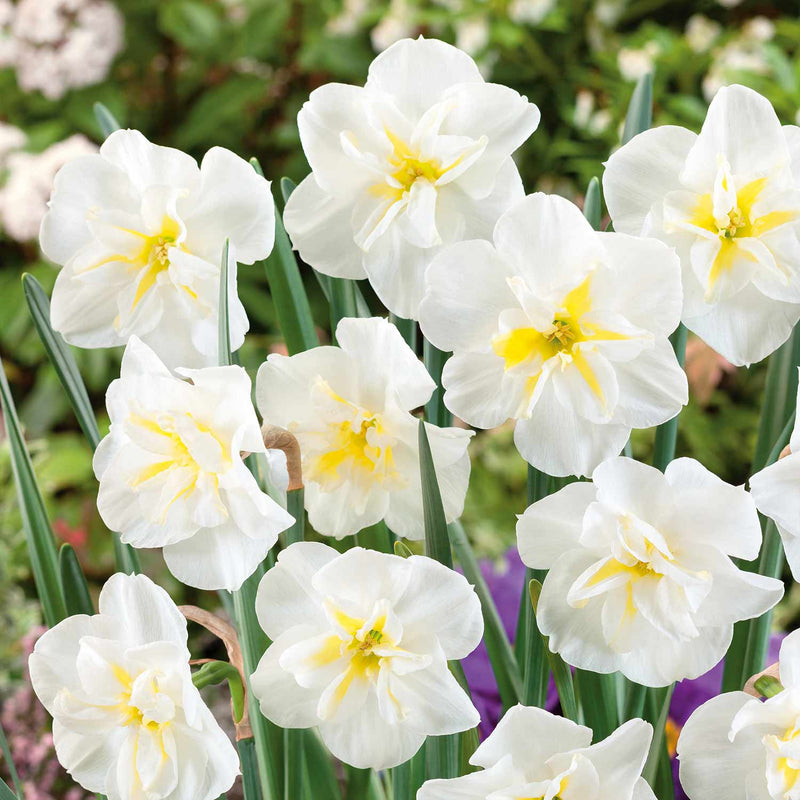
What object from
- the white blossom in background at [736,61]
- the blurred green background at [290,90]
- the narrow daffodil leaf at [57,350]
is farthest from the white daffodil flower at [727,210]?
the white blossom in background at [736,61]

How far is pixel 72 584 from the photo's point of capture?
15.7 inches

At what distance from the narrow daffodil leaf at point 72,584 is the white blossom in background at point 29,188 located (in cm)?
130

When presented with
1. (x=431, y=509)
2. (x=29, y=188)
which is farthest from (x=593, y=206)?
(x=29, y=188)

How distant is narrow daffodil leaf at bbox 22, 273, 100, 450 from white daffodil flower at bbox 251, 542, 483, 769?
13cm

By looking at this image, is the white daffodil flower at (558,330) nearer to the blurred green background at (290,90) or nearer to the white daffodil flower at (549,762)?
the white daffodil flower at (549,762)

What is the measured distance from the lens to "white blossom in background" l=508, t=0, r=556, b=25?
1834 millimetres

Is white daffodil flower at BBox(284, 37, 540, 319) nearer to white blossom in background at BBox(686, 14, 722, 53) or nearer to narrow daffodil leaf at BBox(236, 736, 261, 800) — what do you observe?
narrow daffodil leaf at BBox(236, 736, 261, 800)

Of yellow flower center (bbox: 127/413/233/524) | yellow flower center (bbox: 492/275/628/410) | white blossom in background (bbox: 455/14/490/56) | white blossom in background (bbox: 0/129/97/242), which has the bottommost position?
white blossom in background (bbox: 0/129/97/242)

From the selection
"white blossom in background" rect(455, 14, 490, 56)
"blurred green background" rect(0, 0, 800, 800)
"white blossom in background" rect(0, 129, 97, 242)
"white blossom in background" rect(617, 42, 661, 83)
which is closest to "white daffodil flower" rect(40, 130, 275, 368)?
"blurred green background" rect(0, 0, 800, 800)

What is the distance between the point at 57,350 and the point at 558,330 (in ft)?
0.65

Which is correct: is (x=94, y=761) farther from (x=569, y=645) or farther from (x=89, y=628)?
(x=569, y=645)

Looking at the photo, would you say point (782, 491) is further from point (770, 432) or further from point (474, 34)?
point (474, 34)

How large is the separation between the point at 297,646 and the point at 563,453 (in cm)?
10

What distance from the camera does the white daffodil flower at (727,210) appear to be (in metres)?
0.32
